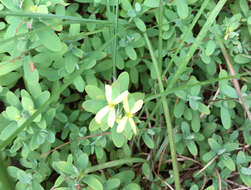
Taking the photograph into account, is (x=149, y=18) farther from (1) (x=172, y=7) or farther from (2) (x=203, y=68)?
(2) (x=203, y=68)

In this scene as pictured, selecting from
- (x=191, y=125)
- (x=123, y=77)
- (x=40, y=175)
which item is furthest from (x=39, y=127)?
(x=191, y=125)

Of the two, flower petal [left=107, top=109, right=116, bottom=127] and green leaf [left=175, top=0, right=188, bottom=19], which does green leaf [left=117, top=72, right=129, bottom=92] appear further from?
green leaf [left=175, top=0, right=188, bottom=19]

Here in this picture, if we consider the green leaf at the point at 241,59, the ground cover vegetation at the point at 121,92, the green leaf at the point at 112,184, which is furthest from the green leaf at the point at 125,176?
the green leaf at the point at 241,59

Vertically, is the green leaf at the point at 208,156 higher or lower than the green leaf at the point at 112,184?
higher

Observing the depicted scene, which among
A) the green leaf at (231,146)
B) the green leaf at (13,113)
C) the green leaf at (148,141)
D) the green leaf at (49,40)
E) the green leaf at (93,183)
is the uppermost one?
the green leaf at (49,40)

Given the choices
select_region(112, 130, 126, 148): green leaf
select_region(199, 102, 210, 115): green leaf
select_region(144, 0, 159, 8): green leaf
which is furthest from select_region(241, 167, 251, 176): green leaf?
select_region(144, 0, 159, 8): green leaf

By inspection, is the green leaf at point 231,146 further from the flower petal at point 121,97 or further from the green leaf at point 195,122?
the flower petal at point 121,97

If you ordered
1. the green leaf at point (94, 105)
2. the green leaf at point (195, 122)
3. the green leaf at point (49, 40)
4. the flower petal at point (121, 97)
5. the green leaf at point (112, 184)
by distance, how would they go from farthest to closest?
the green leaf at point (195, 122) < the green leaf at point (112, 184) < the green leaf at point (49, 40) < the green leaf at point (94, 105) < the flower petal at point (121, 97)

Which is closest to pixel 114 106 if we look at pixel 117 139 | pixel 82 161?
pixel 117 139
